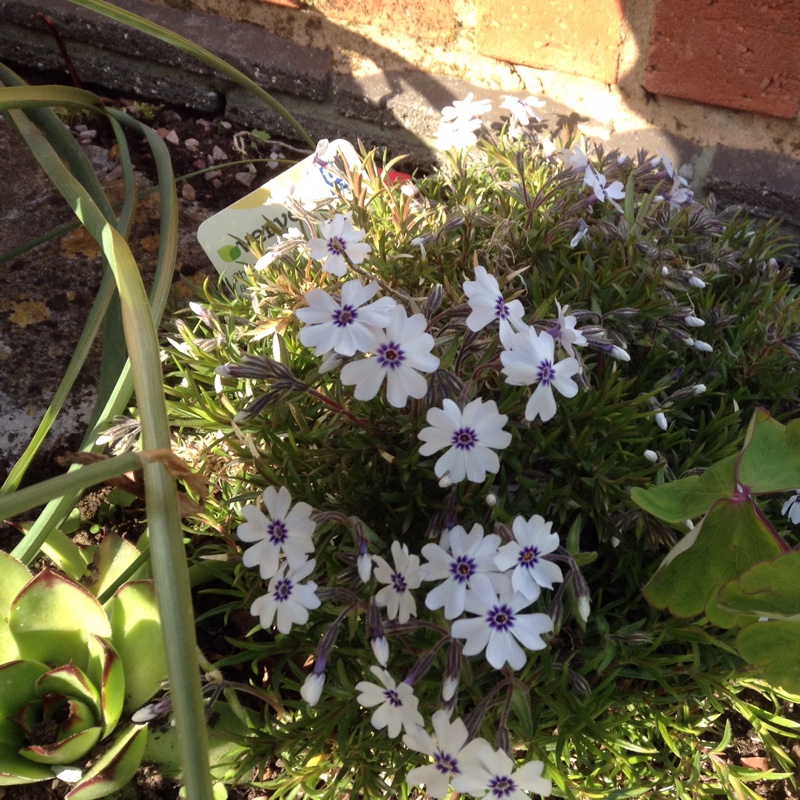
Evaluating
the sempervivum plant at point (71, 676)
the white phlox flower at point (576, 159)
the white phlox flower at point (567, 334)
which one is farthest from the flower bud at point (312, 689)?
the white phlox flower at point (576, 159)

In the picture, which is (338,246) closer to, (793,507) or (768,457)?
(768,457)

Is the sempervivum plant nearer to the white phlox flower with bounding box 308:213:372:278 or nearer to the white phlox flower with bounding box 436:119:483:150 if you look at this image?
the white phlox flower with bounding box 308:213:372:278

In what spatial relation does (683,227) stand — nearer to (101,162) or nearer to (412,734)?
(412,734)

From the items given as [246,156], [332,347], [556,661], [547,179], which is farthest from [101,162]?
[556,661]

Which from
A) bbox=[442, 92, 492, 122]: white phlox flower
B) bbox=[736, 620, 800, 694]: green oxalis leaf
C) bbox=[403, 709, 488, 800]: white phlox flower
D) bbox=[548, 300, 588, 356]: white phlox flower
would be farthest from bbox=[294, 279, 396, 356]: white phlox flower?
bbox=[442, 92, 492, 122]: white phlox flower

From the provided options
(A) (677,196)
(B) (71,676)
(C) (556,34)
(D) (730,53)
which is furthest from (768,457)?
(C) (556,34)
